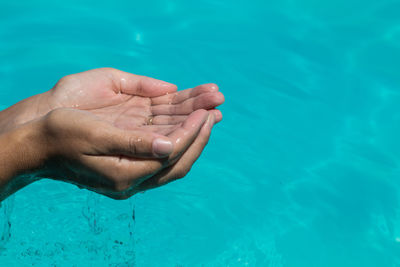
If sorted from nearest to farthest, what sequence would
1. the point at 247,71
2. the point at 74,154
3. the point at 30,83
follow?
the point at 74,154 < the point at 30,83 < the point at 247,71

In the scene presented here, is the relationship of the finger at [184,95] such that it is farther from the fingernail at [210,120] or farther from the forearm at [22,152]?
the forearm at [22,152]

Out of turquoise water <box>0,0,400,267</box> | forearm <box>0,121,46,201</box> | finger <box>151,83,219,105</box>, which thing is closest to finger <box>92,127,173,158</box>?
forearm <box>0,121,46,201</box>

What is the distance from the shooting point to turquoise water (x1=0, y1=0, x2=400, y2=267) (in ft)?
11.3

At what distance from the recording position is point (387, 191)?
12.7 feet

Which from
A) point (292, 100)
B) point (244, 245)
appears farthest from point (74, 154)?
point (292, 100)

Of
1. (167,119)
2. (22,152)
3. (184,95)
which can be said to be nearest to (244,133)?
(184,95)

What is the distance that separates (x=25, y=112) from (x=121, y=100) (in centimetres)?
60

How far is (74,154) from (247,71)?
2.76 m

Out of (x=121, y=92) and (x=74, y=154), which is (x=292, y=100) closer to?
(x=121, y=92)

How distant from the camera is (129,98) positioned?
117 inches

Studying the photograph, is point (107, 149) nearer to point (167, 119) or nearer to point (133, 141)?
point (133, 141)

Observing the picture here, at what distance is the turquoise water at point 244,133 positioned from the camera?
11.3 ft

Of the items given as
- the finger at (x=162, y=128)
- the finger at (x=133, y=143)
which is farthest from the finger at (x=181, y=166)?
the finger at (x=133, y=143)

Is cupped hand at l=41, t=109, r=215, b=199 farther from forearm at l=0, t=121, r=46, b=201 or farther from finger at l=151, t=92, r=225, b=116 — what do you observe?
finger at l=151, t=92, r=225, b=116
